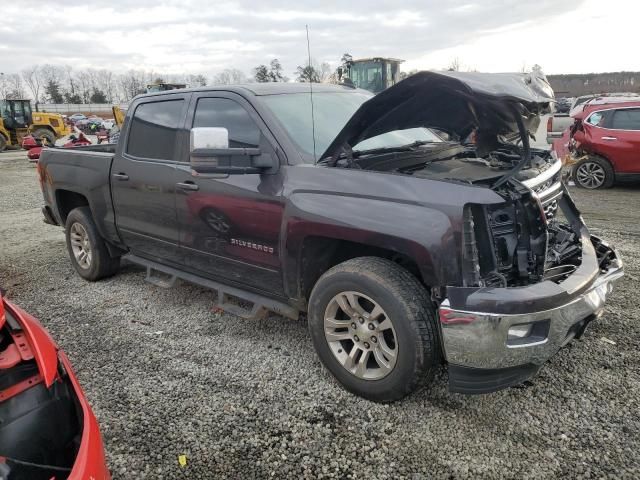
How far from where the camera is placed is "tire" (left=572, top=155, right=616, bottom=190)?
944 centimetres

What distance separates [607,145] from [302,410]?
895 centimetres

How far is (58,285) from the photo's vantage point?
203 inches

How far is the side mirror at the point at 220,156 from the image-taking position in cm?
286

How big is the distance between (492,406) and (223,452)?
4.99ft

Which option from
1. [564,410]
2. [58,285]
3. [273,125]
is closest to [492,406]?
[564,410]

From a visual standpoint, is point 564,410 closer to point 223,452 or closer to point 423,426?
point 423,426

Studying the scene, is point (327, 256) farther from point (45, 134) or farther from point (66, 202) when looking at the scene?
point (45, 134)

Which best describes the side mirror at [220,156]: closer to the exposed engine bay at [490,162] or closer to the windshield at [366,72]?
the exposed engine bay at [490,162]

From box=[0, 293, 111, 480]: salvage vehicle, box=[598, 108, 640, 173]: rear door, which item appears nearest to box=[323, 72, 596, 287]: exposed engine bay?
box=[0, 293, 111, 480]: salvage vehicle

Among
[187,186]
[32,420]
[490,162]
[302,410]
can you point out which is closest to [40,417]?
[32,420]

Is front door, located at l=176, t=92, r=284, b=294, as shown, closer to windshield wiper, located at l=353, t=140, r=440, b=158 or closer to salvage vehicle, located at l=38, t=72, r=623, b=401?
salvage vehicle, located at l=38, t=72, r=623, b=401

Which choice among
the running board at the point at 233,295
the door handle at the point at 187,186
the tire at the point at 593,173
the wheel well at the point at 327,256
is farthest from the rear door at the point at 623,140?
the door handle at the point at 187,186

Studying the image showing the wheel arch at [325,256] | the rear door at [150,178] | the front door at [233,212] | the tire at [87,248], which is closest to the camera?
the wheel arch at [325,256]

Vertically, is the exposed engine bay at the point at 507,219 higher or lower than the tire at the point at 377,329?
higher
